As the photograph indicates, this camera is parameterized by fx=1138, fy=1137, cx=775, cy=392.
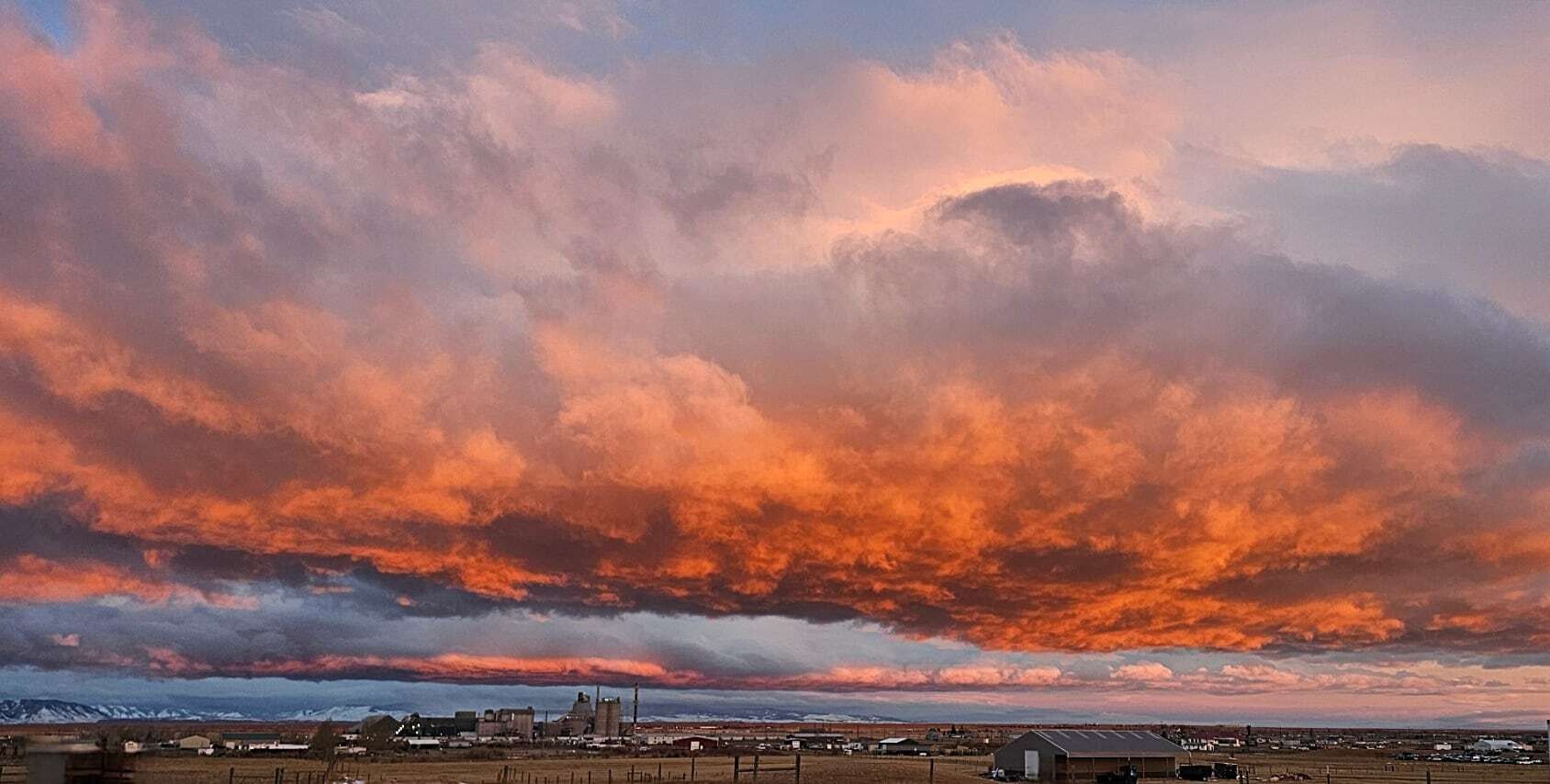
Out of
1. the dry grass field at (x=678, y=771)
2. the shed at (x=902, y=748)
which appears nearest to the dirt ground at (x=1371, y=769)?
the dry grass field at (x=678, y=771)

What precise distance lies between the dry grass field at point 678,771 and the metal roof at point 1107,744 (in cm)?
811

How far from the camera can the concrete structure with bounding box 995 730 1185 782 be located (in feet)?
297

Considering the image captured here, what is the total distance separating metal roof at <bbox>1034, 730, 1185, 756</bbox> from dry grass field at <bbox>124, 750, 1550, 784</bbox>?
8.11 metres

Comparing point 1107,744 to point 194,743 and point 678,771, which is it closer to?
point 678,771

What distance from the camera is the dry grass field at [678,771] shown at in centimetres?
8725

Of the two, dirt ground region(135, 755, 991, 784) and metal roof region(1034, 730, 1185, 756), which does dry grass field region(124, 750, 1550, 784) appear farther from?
metal roof region(1034, 730, 1185, 756)

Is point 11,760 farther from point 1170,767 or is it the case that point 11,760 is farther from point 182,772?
point 1170,767

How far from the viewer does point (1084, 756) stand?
91438 mm

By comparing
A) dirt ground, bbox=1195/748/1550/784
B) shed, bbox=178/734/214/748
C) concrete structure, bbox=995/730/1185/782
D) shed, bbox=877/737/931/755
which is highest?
concrete structure, bbox=995/730/1185/782

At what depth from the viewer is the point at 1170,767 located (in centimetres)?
9719

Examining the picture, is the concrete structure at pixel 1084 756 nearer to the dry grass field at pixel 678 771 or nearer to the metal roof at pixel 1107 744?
the metal roof at pixel 1107 744

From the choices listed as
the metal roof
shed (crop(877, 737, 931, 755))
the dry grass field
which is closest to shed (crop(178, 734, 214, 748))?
the dry grass field

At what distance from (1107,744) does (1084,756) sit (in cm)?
476

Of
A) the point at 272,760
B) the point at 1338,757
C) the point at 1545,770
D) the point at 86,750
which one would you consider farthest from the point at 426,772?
the point at 1338,757
